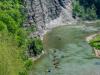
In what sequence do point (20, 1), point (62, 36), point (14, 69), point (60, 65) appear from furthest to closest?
point (62, 36) < point (20, 1) < point (60, 65) < point (14, 69)

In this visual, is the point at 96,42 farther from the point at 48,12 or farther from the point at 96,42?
the point at 48,12

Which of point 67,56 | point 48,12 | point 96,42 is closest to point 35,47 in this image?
point 67,56

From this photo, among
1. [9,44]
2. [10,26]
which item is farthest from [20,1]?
[9,44]

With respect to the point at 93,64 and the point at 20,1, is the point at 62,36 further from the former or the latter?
the point at 93,64

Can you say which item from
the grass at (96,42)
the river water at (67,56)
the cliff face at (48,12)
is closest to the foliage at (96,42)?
the grass at (96,42)

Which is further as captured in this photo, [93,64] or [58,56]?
[58,56]

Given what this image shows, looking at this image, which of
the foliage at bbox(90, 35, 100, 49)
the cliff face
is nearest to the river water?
the foliage at bbox(90, 35, 100, 49)

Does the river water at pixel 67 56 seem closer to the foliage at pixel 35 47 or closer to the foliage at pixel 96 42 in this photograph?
the foliage at pixel 96 42
